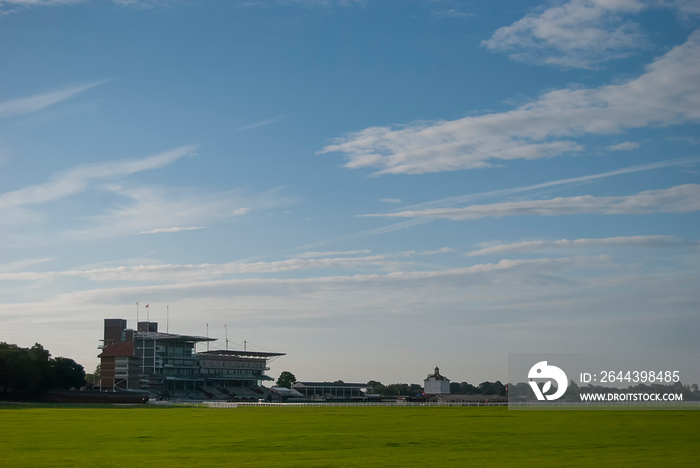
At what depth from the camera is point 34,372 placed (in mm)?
136500

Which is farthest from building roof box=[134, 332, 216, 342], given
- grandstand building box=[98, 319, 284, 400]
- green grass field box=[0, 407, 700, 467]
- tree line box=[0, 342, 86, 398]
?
green grass field box=[0, 407, 700, 467]

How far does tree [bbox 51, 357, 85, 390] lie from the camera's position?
5856 inches

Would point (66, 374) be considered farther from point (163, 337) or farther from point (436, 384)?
point (436, 384)

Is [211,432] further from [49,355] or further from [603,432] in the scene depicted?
[49,355]

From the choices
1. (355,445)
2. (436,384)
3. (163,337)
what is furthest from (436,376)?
(355,445)

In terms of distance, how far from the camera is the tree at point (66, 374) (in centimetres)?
14874

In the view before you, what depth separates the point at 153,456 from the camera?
113ft

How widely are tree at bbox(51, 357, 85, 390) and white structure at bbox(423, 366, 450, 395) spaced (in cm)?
8131

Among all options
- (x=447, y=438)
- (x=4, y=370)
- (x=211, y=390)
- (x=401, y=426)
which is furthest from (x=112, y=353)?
(x=447, y=438)

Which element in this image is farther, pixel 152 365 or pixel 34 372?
pixel 152 365

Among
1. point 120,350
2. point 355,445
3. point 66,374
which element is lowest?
Result: point 355,445

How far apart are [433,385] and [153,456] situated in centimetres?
16388

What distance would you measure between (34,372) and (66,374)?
49.8 ft

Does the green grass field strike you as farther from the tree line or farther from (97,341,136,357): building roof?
(97,341,136,357): building roof
